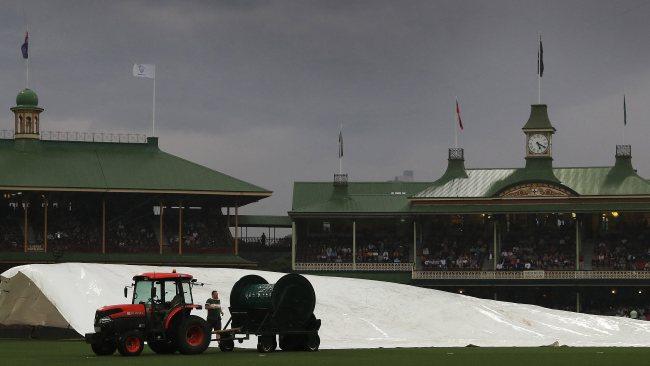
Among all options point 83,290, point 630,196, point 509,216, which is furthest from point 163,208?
point 83,290

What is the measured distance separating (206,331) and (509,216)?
1975 inches

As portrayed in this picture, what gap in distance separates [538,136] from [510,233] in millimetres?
7406

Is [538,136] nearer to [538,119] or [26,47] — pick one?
[538,119]

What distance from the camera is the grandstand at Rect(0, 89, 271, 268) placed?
75.2m

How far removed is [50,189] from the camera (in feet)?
245

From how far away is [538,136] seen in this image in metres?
85.6

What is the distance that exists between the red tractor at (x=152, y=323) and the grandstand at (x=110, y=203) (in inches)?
1587

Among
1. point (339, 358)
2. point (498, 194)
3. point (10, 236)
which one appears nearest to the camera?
point (339, 358)

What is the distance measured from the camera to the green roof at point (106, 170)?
75750mm

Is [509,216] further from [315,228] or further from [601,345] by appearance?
[601,345]

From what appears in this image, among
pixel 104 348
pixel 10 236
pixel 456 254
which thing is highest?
pixel 10 236

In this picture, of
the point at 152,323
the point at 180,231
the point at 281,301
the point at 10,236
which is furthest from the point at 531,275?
the point at 152,323

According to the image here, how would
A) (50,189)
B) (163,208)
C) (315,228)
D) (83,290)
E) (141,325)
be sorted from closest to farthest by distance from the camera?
(141,325) < (83,290) < (50,189) < (163,208) < (315,228)

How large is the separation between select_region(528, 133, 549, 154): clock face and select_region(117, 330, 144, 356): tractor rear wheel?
180ft
